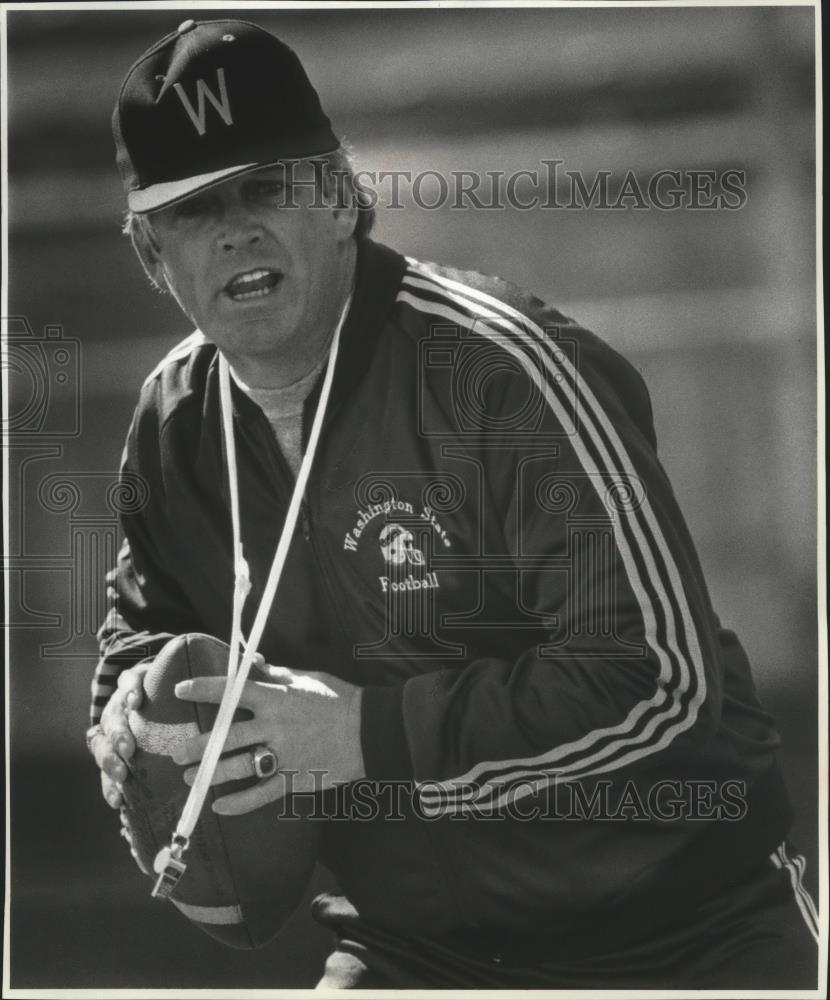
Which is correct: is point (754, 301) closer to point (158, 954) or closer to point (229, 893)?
point (229, 893)

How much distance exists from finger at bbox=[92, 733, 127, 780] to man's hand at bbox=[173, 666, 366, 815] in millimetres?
158

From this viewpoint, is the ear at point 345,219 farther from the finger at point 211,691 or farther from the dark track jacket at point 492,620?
the finger at point 211,691

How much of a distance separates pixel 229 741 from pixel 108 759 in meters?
0.21

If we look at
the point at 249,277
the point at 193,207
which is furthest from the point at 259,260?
the point at 193,207

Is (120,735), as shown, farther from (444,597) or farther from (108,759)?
(444,597)

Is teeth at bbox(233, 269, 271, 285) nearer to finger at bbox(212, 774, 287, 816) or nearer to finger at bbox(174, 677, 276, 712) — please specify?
finger at bbox(174, 677, 276, 712)

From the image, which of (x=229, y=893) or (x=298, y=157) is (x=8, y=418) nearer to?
(x=298, y=157)

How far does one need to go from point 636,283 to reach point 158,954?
1399mm

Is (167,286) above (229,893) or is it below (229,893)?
above

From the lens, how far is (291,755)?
219cm

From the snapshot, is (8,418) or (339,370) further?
(8,418)

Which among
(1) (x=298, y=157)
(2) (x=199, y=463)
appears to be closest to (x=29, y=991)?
(2) (x=199, y=463)

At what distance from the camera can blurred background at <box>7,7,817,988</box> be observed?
2291mm

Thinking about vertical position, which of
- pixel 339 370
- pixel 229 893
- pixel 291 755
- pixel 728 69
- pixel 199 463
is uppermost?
pixel 728 69
